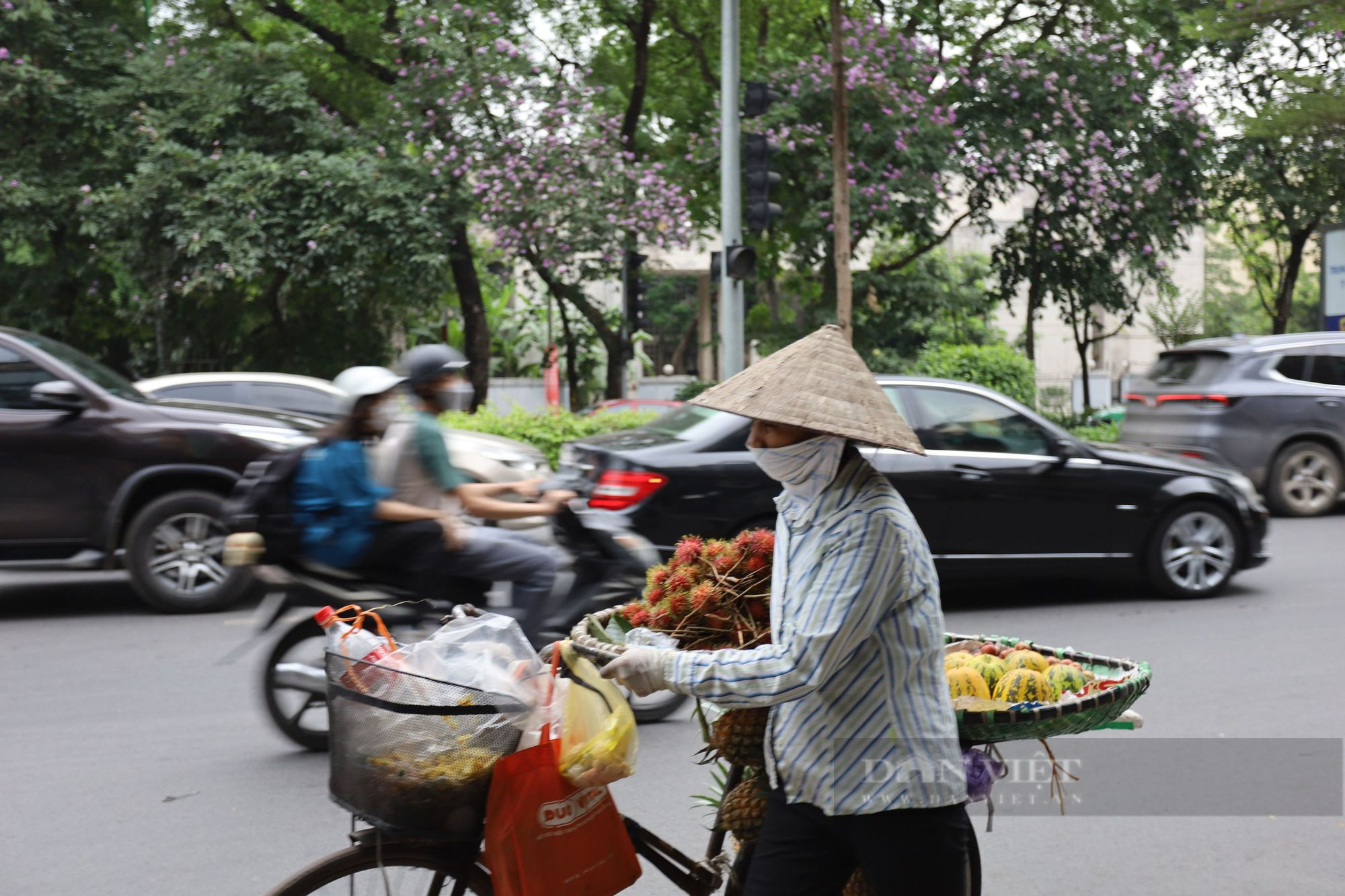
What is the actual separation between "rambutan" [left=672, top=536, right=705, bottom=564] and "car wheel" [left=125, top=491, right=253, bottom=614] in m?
6.35

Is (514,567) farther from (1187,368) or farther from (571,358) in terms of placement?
(571,358)

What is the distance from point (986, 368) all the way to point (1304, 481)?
18.7ft

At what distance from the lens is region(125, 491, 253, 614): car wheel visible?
8414 millimetres

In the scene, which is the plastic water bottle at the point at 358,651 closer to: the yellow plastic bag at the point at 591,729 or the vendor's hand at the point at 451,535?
the yellow plastic bag at the point at 591,729

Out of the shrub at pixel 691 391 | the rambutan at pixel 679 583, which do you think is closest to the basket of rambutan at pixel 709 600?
the rambutan at pixel 679 583

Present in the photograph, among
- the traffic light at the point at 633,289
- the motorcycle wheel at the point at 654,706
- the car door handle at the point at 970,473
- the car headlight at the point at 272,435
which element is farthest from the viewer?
the traffic light at the point at 633,289

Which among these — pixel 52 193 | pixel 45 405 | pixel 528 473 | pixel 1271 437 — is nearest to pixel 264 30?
pixel 52 193

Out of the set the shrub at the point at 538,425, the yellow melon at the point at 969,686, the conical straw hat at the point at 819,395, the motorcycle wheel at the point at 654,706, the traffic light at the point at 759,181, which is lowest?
the motorcycle wheel at the point at 654,706

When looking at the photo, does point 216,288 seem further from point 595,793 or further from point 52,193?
point 595,793

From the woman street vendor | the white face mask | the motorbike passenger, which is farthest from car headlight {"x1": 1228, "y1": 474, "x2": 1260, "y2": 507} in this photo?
the white face mask

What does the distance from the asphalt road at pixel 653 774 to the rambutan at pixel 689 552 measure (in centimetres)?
173

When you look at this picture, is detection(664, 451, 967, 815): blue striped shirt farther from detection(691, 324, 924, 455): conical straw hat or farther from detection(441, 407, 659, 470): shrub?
detection(441, 407, 659, 470): shrub

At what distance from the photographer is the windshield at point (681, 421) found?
26.1 ft

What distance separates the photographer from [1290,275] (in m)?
24.6
